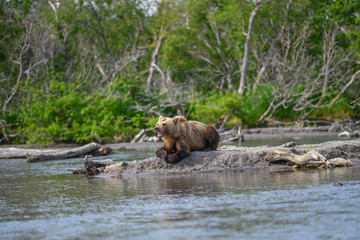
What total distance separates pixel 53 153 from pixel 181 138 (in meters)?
7.62

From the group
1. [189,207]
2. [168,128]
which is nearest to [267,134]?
[168,128]

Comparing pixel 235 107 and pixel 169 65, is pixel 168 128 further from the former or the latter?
pixel 169 65

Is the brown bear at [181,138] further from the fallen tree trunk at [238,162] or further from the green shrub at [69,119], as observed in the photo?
the green shrub at [69,119]

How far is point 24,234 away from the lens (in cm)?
678

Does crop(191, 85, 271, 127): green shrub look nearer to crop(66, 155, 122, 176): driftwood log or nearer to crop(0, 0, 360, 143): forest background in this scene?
crop(0, 0, 360, 143): forest background

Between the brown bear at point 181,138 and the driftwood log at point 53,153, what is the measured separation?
6786 millimetres

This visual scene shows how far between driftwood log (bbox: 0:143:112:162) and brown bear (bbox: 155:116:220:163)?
6.79 meters

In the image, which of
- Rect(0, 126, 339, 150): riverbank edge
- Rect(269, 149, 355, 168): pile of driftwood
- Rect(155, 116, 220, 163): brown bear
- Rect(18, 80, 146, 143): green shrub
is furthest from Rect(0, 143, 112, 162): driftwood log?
Rect(269, 149, 355, 168): pile of driftwood

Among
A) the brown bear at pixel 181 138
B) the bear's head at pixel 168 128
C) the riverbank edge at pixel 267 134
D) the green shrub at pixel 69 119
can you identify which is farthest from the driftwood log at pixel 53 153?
the bear's head at pixel 168 128

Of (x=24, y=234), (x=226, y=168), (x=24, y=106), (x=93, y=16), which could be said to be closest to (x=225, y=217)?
(x=24, y=234)

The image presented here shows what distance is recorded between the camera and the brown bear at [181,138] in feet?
37.1

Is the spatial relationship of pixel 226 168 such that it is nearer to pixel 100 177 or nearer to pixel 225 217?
pixel 100 177

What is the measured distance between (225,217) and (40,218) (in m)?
2.66

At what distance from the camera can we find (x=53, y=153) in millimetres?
17812
